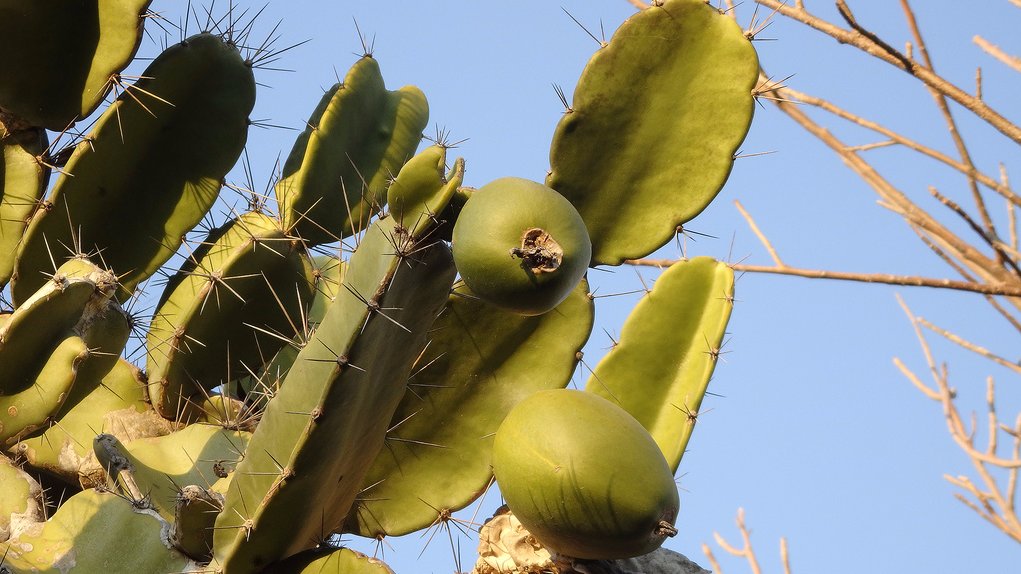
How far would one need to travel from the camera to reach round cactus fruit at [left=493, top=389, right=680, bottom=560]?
1373 mm

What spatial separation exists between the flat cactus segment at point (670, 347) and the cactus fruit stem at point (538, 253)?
0.48 m

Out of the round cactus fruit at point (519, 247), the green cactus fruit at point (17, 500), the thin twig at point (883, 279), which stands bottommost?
the green cactus fruit at point (17, 500)

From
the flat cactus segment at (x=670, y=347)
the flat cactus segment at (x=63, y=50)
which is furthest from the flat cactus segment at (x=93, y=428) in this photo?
the flat cactus segment at (x=670, y=347)

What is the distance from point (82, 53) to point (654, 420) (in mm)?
1390

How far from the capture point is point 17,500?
1.99 meters

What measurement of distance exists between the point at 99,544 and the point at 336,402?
576mm

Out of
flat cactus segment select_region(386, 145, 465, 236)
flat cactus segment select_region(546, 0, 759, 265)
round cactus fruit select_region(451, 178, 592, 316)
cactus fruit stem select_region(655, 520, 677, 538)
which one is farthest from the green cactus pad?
cactus fruit stem select_region(655, 520, 677, 538)

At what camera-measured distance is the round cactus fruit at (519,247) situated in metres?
1.32

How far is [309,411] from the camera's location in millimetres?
1506

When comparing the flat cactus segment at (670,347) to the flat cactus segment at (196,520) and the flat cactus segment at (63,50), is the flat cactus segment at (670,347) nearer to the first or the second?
the flat cactus segment at (196,520)

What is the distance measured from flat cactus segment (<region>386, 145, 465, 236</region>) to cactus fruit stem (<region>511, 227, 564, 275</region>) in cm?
14

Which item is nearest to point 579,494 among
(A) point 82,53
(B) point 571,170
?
(B) point 571,170

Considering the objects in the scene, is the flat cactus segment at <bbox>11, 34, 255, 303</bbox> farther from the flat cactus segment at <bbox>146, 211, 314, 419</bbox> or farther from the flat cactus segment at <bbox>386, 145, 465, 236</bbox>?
the flat cactus segment at <bbox>386, 145, 465, 236</bbox>

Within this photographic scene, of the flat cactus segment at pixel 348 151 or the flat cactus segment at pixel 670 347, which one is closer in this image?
the flat cactus segment at pixel 670 347
